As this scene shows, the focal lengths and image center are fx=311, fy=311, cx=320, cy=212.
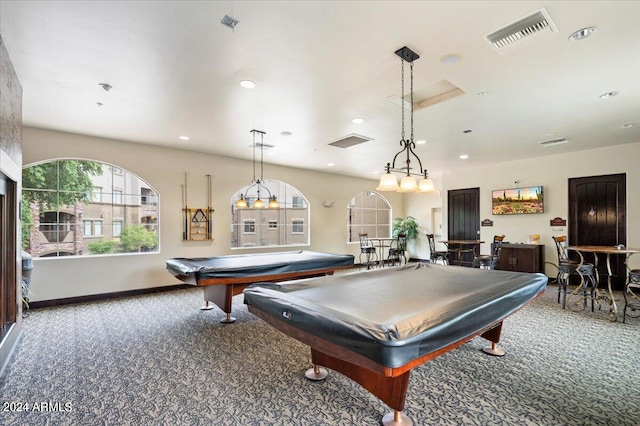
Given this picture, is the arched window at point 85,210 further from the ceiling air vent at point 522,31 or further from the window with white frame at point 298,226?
the ceiling air vent at point 522,31

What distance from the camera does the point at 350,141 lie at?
18.4 ft

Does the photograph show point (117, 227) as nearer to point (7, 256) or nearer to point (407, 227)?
point (7, 256)

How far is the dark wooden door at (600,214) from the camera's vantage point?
6121mm

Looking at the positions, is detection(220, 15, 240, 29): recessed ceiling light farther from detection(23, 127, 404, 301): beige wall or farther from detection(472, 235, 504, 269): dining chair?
detection(472, 235, 504, 269): dining chair

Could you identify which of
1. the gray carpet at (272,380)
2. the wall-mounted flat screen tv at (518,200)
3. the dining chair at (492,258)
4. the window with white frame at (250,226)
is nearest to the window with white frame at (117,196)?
the gray carpet at (272,380)

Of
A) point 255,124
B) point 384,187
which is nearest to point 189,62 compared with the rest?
point 255,124

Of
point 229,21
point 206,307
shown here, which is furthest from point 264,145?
point 229,21

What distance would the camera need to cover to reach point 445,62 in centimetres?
293

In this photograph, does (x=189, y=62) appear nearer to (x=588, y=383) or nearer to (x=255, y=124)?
(x=255, y=124)

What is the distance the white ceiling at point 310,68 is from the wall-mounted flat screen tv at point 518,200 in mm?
1986

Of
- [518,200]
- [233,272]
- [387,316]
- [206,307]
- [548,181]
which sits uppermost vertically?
[548,181]

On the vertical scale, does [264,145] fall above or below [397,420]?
above

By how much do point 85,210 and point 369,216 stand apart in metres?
7.81

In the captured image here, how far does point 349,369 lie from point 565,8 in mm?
2992
